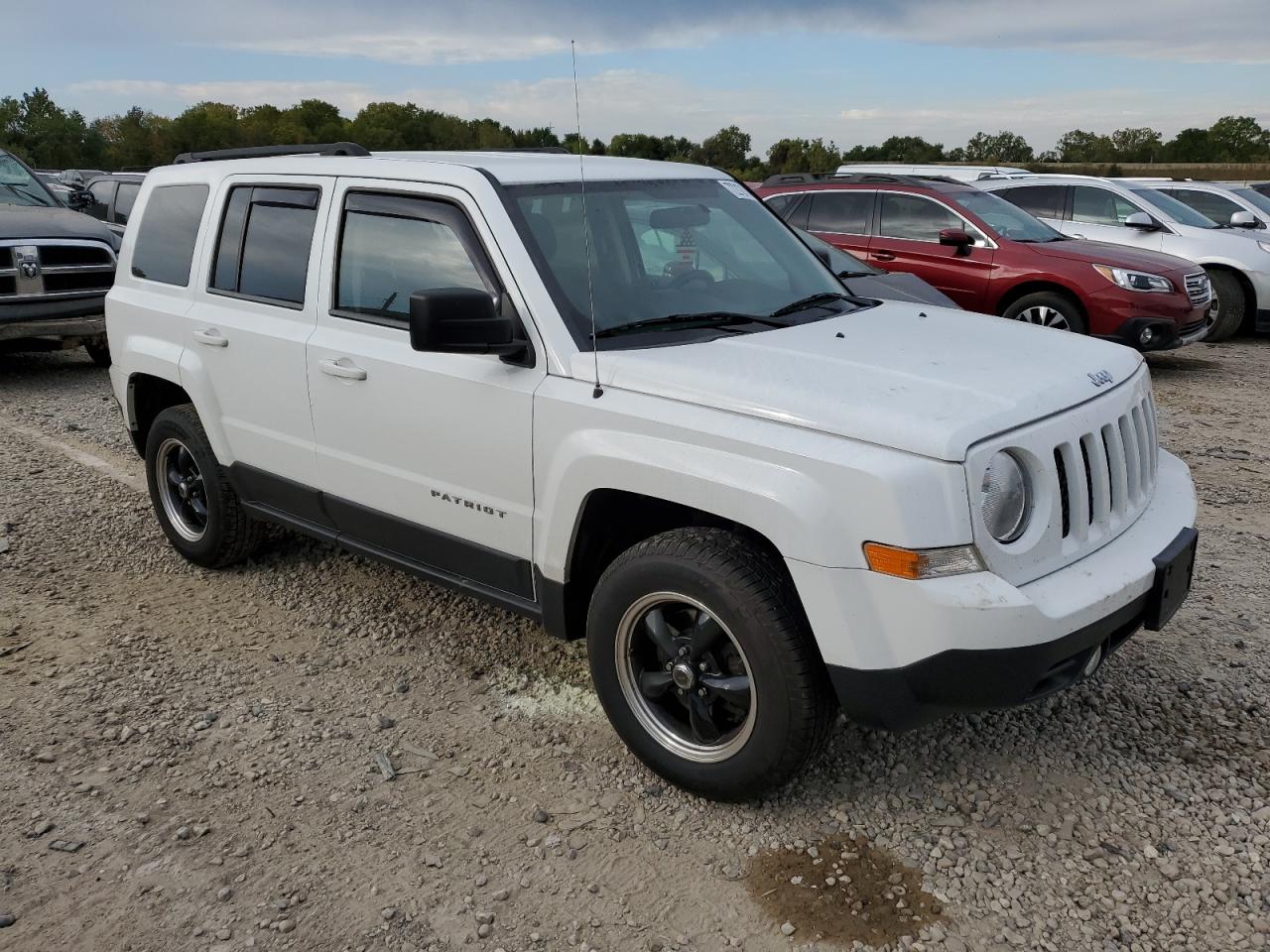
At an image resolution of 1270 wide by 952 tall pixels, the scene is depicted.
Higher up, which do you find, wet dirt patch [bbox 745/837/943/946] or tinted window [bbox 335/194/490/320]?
tinted window [bbox 335/194/490/320]

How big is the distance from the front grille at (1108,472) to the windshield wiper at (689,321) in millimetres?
1085

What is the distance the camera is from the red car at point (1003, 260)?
9273 mm

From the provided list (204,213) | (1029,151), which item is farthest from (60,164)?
(204,213)

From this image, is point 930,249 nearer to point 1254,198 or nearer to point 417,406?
point 417,406

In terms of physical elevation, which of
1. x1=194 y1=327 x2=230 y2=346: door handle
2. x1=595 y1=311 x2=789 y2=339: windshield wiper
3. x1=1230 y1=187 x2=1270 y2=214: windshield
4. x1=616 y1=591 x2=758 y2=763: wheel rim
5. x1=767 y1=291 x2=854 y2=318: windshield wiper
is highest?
x1=1230 y1=187 x2=1270 y2=214: windshield

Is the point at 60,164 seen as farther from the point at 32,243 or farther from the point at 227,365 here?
the point at 227,365

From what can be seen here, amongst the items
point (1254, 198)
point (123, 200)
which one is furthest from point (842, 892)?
point (1254, 198)

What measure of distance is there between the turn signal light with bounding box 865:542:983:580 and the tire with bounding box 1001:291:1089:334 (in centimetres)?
730

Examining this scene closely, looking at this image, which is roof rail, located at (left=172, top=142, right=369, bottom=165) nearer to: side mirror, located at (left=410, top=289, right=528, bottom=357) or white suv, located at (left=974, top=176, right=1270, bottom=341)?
side mirror, located at (left=410, top=289, right=528, bottom=357)

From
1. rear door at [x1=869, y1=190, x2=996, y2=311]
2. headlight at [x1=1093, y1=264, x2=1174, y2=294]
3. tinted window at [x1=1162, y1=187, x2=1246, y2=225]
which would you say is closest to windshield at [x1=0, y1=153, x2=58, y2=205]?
rear door at [x1=869, y1=190, x2=996, y2=311]

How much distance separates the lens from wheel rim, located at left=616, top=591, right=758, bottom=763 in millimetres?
3090

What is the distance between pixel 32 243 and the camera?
9.17m

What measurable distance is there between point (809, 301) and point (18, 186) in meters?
9.52

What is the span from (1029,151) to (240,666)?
260 ft
